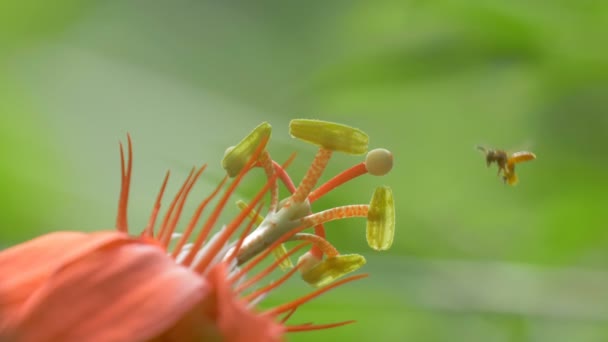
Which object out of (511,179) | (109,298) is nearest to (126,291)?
(109,298)

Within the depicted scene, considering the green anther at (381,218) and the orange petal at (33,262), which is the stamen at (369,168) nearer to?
the green anther at (381,218)

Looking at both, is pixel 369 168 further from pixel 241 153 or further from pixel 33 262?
pixel 33 262

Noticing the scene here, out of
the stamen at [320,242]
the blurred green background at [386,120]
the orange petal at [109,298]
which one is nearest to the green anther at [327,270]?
the stamen at [320,242]

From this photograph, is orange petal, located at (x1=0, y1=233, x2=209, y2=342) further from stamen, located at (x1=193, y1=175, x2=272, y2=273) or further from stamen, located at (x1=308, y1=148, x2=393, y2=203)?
stamen, located at (x1=308, y1=148, x2=393, y2=203)

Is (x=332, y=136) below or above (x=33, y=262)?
above

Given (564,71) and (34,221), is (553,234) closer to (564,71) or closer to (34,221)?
(564,71)

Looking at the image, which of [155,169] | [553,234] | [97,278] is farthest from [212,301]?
[553,234]
